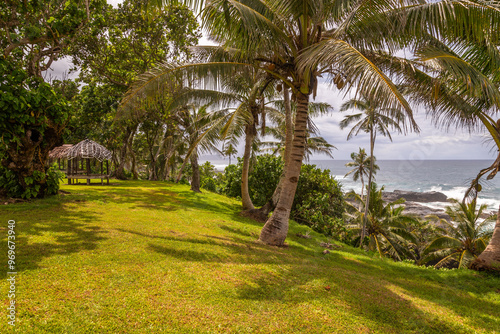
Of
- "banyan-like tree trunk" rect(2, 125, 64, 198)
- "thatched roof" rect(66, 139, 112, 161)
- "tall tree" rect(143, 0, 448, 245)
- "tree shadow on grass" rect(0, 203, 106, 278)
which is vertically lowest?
"tree shadow on grass" rect(0, 203, 106, 278)

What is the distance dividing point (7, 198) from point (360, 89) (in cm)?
1031

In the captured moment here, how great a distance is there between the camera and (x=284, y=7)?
20.7ft

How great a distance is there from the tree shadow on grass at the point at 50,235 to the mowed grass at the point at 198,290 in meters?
0.02

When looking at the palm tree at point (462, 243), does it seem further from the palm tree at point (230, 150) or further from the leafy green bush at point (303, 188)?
the palm tree at point (230, 150)

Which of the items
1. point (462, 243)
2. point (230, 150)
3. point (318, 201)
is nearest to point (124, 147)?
point (230, 150)

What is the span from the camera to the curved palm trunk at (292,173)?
287 inches

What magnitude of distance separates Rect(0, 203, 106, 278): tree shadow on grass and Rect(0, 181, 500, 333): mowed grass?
2 centimetres

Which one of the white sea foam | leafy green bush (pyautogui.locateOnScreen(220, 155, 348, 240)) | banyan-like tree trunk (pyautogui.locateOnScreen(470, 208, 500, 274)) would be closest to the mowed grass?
banyan-like tree trunk (pyautogui.locateOnScreen(470, 208, 500, 274))

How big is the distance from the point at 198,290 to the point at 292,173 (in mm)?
4346

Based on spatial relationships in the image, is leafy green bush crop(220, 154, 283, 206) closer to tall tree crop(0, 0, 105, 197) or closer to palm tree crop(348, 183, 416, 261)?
palm tree crop(348, 183, 416, 261)

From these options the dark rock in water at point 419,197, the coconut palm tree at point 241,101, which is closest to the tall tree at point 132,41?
the coconut palm tree at point 241,101

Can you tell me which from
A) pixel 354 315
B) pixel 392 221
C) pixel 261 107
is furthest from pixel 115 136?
pixel 354 315

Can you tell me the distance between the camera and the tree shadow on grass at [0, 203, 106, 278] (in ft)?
13.8

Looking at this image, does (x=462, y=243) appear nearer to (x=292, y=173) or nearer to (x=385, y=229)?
(x=385, y=229)
